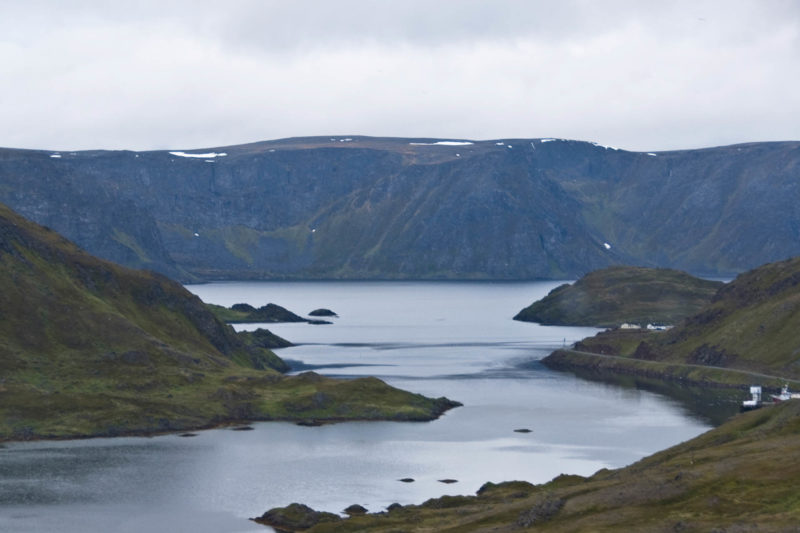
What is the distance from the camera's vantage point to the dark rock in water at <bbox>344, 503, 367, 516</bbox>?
116006 millimetres

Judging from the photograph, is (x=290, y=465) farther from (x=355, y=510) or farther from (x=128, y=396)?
Result: (x=128, y=396)

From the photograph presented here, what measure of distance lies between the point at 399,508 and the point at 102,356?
3764 inches

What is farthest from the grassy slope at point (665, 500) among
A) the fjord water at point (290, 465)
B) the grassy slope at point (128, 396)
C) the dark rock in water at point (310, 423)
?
the grassy slope at point (128, 396)

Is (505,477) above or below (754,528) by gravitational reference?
below

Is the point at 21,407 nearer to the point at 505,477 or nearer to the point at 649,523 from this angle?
the point at 505,477

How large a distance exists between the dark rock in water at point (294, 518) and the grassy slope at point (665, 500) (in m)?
3.83

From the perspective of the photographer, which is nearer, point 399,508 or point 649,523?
point 649,523

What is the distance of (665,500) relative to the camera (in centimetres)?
8744

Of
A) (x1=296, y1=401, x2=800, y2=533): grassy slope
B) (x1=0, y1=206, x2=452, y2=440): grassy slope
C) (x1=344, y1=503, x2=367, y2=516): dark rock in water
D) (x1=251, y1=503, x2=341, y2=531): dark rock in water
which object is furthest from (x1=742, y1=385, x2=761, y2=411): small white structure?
(x1=251, y1=503, x2=341, y2=531): dark rock in water

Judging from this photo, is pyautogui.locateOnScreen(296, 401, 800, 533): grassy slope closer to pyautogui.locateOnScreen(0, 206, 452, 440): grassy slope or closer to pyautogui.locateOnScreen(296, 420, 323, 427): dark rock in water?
pyautogui.locateOnScreen(296, 420, 323, 427): dark rock in water

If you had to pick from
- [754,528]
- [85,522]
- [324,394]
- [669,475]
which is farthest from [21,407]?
[754,528]

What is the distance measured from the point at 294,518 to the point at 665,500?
1552 inches

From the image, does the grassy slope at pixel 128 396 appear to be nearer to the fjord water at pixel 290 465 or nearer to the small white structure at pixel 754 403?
the fjord water at pixel 290 465

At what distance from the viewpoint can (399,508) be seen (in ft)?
377
